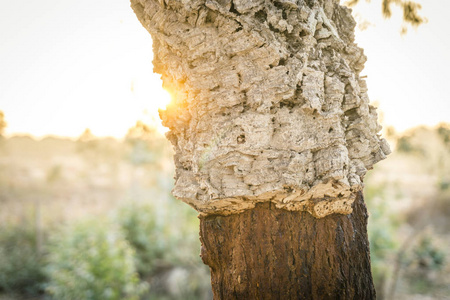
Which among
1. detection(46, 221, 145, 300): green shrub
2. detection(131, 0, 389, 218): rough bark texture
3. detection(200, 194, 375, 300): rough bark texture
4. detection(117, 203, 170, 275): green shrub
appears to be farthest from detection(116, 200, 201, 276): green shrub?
detection(131, 0, 389, 218): rough bark texture

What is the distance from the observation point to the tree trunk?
1416 mm

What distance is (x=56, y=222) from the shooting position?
938 cm

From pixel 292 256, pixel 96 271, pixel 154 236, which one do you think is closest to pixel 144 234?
pixel 154 236

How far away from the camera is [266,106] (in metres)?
1.42

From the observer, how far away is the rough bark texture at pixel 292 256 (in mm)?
1456

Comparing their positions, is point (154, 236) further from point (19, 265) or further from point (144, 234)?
point (19, 265)

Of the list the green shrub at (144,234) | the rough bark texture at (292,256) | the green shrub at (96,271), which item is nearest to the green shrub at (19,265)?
the green shrub at (144,234)

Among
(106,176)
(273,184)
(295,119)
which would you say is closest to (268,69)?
(295,119)

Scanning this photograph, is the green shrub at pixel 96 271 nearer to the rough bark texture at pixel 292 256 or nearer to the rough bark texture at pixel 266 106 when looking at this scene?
the rough bark texture at pixel 292 256

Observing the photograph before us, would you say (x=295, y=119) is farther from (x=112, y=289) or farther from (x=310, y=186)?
(x=112, y=289)

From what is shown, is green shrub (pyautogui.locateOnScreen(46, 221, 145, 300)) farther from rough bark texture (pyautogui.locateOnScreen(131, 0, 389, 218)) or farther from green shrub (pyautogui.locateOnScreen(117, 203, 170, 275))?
rough bark texture (pyautogui.locateOnScreen(131, 0, 389, 218))

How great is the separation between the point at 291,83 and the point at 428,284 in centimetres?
846

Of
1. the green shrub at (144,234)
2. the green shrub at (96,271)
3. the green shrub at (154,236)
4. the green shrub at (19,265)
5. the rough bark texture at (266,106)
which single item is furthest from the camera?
the green shrub at (144,234)

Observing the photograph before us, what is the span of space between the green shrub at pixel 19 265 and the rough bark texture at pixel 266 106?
Answer: 24.9 ft
